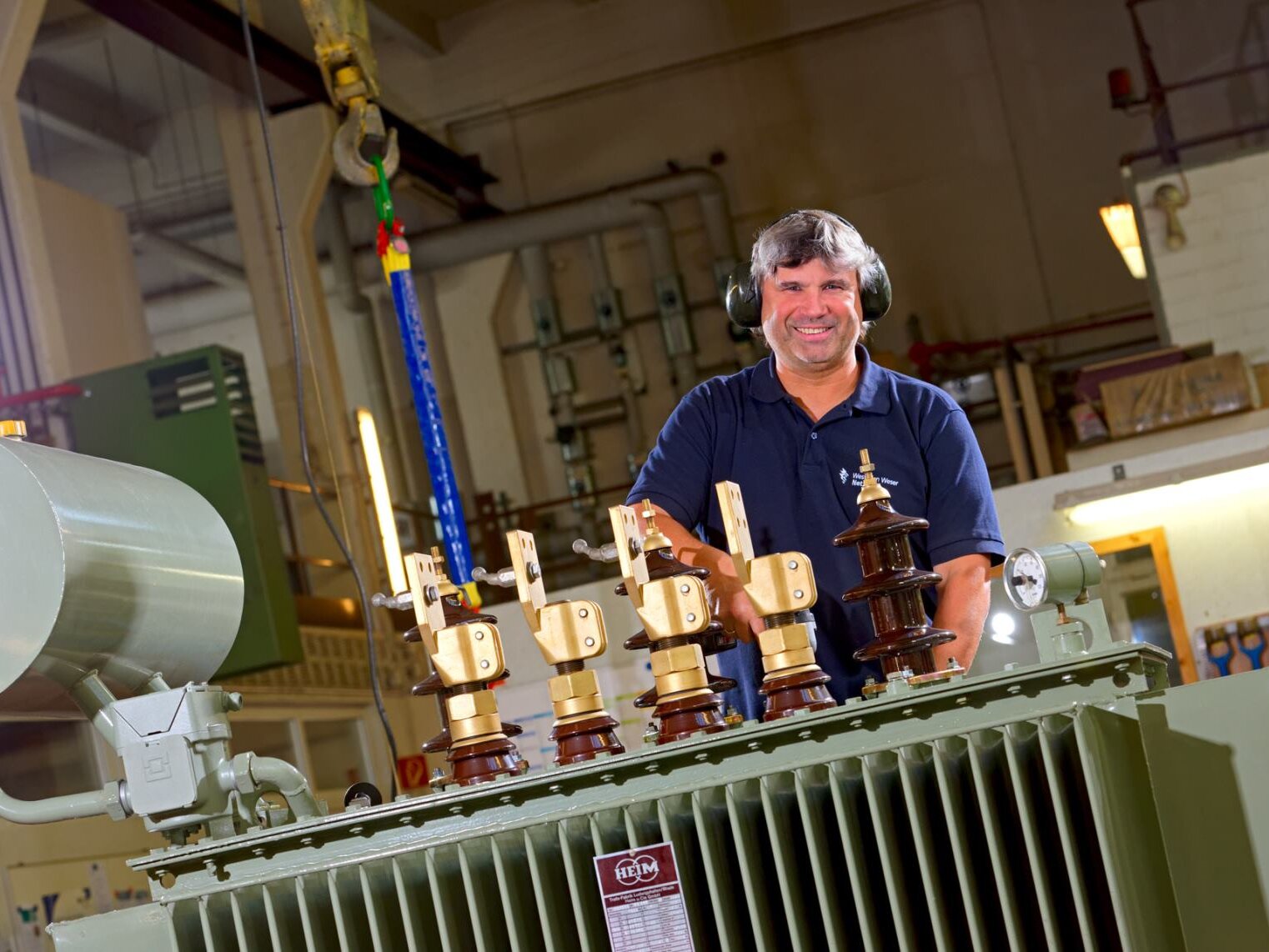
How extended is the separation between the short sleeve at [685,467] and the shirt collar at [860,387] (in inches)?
2.7

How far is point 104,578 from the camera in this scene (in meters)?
1.39

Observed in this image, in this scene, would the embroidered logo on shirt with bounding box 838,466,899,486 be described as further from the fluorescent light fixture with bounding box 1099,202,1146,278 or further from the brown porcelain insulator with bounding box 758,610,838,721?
the fluorescent light fixture with bounding box 1099,202,1146,278

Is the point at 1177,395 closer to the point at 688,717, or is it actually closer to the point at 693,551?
the point at 693,551

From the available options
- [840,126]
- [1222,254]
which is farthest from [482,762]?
[840,126]

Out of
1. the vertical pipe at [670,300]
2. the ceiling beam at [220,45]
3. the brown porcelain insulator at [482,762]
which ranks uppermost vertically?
the ceiling beam at [220,45]

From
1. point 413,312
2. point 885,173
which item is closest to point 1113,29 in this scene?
point 885,173

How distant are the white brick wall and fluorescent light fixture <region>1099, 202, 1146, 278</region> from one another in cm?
12

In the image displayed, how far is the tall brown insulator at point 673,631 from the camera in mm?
1313

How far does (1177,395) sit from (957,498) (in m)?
6.71

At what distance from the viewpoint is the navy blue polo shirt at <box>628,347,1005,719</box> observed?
6.03 feet

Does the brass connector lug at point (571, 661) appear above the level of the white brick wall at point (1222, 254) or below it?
below

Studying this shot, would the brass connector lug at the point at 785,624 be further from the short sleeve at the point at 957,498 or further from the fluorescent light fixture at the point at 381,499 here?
the fluorescent light fixture at the point at 381,499

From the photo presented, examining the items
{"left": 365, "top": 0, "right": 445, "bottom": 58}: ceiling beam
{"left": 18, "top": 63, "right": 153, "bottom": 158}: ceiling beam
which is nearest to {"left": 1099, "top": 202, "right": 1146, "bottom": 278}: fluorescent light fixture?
{"left": 365, "top": 0, "right": 445, "bottom": 58}: ceiling beam

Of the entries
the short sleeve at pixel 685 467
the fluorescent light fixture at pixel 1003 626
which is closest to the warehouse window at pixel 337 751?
the fluorescent light fixture at pixel 1003 626
